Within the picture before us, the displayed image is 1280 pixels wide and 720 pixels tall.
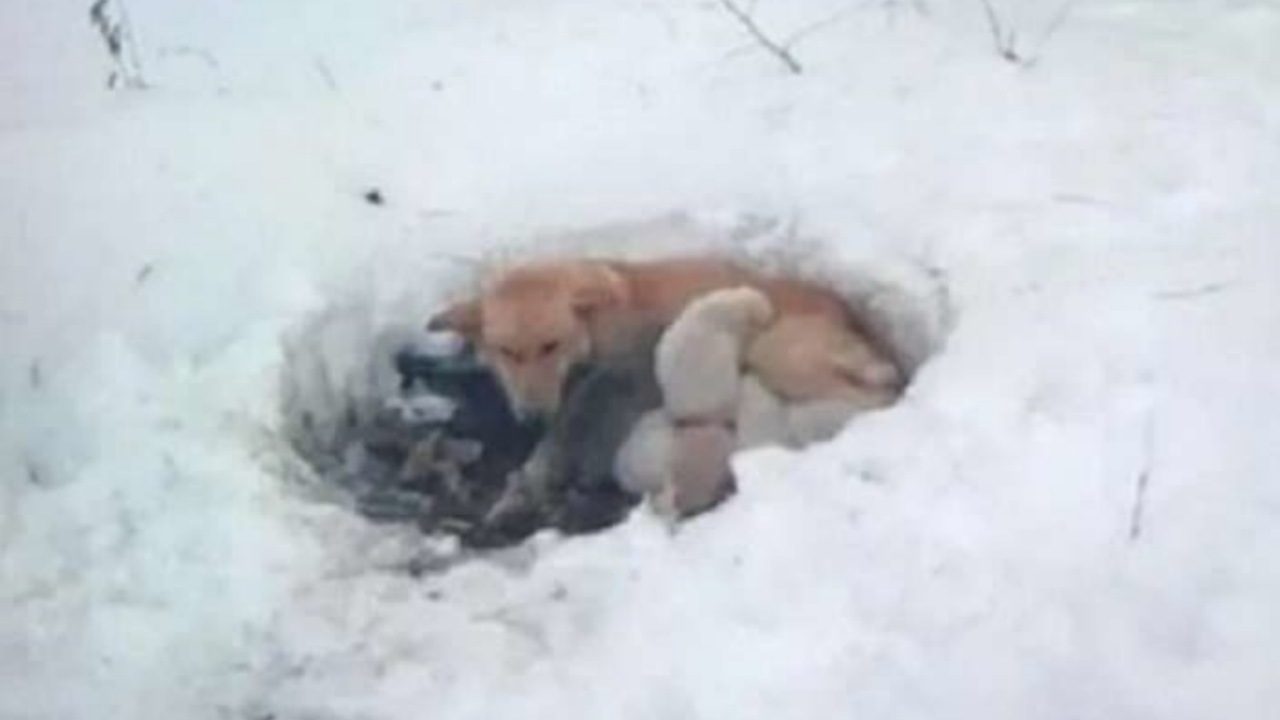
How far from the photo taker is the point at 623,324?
432 cm

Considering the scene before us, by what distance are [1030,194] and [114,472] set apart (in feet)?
4.66

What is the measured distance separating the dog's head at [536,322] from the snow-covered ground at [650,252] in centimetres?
26

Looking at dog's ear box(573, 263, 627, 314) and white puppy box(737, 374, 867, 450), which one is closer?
white puppy box(737, 374, 867, 450)

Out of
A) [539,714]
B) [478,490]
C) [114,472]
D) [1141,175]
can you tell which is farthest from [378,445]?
[1141,175]

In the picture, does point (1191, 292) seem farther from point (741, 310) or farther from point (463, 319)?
point (463, 319)

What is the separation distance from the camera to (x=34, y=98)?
515 cm

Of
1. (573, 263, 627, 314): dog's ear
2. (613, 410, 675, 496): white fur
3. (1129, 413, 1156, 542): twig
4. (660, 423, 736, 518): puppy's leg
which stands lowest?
(613, 410, 675, 496): white fur

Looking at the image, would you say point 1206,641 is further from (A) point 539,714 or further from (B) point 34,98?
(B) point 34,98

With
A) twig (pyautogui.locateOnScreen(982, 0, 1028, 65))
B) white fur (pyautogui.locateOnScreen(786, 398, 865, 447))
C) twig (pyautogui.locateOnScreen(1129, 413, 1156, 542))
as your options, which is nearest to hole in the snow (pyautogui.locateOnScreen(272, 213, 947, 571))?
white fur (pyautogui.locateOnScreen(786, 398, 865, 447))

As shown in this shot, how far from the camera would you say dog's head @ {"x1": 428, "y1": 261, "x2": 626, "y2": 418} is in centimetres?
426

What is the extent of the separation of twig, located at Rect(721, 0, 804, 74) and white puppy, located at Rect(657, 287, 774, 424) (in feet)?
3.08

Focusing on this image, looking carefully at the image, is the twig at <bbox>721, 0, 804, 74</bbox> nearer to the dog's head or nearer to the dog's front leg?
the dog's head

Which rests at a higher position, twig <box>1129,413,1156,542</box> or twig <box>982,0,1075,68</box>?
twig <box>1129,413,1156,542</box>

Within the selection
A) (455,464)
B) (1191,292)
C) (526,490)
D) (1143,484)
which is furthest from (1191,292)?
(455,464)
